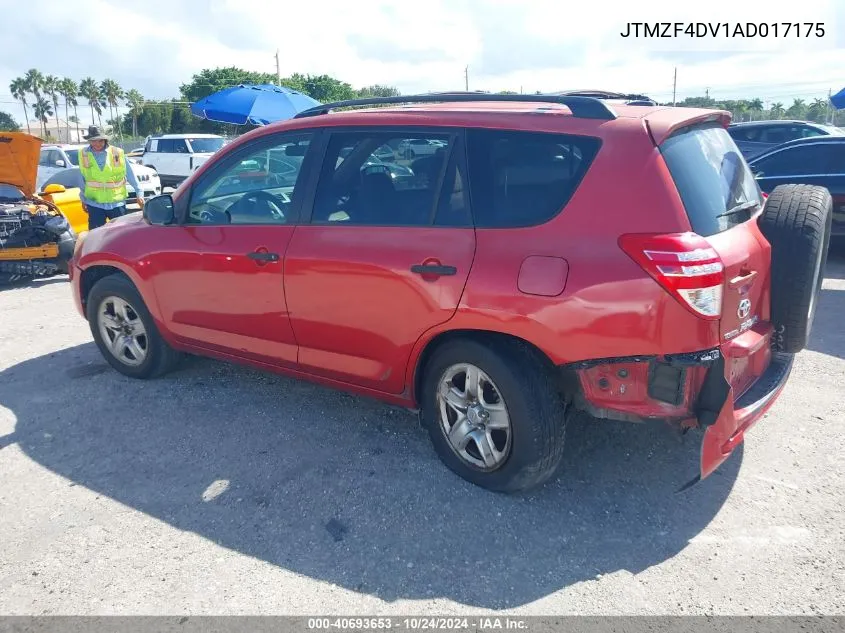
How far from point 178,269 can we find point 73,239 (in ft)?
16.1

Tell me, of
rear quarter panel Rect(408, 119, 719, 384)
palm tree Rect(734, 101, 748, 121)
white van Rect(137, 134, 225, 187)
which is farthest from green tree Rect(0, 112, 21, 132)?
rear quarter panel Rect(408, 119, 719, 384)

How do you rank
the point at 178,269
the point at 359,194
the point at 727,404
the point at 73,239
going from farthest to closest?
1. the point at 73,239
2. the point at 178,269
3. the point at 359,194
4. the point at 727,404

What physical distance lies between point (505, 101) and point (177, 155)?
63.2 feet

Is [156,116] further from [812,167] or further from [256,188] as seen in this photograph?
[256,188]

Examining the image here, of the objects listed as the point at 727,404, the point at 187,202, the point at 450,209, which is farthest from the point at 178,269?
the point at 727,404

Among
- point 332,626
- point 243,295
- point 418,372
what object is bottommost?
point 332,626

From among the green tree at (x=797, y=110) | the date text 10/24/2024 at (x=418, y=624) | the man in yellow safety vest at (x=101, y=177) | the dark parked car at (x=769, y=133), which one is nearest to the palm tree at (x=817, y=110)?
the green tree at (x=797, y=110)

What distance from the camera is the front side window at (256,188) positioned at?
3.89 m

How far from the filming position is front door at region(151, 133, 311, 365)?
12.7ft

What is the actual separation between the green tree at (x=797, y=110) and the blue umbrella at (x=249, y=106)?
3155 centimetres

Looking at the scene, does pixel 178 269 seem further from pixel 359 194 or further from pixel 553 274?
pixel 553 274

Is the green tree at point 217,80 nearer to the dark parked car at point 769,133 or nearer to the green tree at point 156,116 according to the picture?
the green tree at point 156,116

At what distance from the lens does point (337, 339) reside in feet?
12.1

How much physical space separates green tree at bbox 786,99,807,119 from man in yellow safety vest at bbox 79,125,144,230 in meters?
39.0
